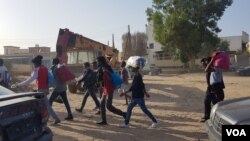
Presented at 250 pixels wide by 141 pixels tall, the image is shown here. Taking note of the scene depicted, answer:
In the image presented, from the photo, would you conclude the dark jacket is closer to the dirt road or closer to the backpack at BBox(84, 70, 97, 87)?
the dirt road

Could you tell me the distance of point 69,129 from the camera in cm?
967

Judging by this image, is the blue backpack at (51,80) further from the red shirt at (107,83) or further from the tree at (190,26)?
the tree at (190,26)

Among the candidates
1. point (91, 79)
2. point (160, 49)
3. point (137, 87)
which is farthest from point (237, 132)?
point (160, 49)

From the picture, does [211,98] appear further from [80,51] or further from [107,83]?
[80,51]

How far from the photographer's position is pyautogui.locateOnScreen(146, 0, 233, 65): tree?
4441cm

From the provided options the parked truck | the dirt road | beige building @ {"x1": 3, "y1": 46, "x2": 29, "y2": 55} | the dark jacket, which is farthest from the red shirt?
beige building @ {"x1": 3, "y1": 46, "x2": 29, "y2": 55}

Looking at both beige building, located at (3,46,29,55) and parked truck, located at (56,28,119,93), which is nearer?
parked truck, located at (56,28,119,93)

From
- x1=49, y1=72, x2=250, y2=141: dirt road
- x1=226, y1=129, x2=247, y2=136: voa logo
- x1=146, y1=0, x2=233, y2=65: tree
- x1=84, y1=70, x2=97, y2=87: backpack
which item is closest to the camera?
x1=226, y1=129, x2=247, y2=136: voa logo

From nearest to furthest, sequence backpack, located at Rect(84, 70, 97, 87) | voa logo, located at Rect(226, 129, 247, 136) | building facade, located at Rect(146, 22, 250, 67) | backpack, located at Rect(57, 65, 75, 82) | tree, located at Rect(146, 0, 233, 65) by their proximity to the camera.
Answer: voa logo, located at Rect(226, 129, 247, 136) < backpack, located at Rect(57, 65, 75, 82) < backpack, located at Rect(84, 70, 97, 87) < tree, located at Rect(146, 0, 233, 65) < building facade, located at Rect(146, 22, 250, 67)

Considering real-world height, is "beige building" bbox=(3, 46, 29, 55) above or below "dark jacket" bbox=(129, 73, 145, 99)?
above

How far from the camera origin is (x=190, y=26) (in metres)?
44.5

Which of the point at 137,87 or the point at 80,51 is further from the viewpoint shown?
the point at 80,51

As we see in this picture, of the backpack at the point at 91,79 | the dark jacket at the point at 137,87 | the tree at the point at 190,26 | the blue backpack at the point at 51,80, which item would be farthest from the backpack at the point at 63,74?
the tree at the point at 190,26

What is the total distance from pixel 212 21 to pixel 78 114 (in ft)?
119
